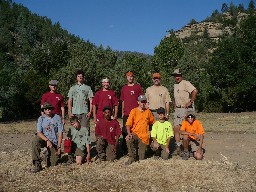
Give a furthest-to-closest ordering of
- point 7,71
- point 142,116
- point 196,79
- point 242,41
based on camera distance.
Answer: point 196,79, point 242,41, point 7,71, point 142,116

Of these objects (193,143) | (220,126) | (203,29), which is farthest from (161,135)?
(203,29)

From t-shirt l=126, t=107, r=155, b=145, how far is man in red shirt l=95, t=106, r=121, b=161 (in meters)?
0.40

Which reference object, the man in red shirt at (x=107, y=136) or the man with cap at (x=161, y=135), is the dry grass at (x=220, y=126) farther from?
the man in red shirt at (x=107, y=136)

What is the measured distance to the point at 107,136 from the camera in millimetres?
8570

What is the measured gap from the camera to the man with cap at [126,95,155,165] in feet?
27.9

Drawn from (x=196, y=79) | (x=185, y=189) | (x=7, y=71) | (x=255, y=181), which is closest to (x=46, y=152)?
(x=185, y=189)

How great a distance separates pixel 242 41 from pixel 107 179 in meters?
29.0

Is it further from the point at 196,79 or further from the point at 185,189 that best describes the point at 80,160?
the point at 196,79

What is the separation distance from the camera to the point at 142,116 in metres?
8.67

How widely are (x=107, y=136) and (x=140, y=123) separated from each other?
88 centimetres

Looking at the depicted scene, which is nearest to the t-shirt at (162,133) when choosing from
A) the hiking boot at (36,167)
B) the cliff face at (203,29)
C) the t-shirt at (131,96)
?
the t-shirt at (131,96)

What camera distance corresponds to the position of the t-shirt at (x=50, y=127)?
26.7 feet

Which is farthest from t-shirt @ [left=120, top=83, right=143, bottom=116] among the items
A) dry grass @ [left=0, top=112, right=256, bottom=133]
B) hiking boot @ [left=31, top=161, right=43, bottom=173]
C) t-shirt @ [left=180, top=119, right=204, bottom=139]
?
dry grass @ [left=0, top=112, right=256, bottom=133]

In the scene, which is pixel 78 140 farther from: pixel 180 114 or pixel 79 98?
pixel 180 114
